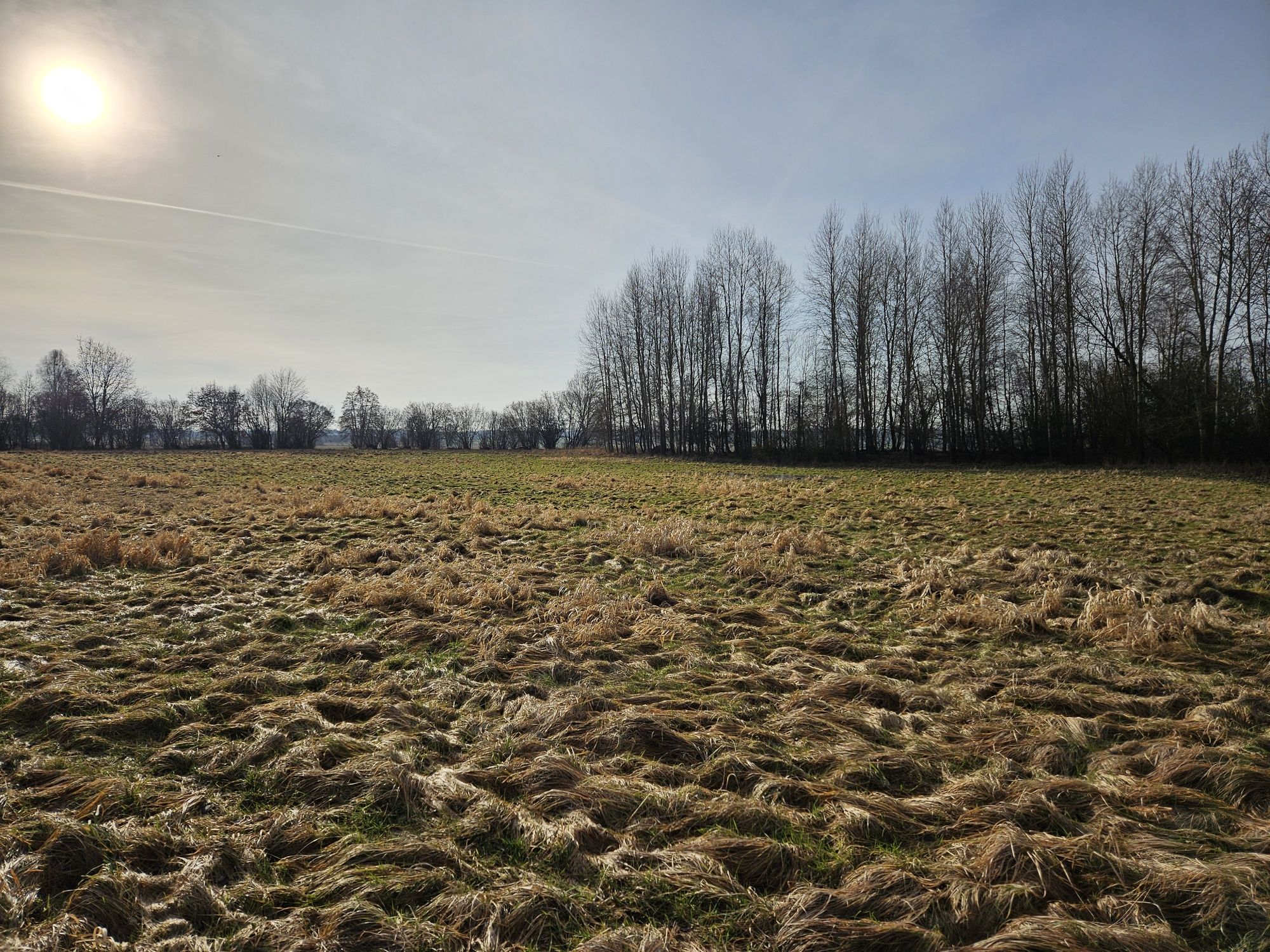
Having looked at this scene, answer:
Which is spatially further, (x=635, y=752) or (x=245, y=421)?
(x=245, y=421)

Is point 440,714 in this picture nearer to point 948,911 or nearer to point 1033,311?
point 948,911

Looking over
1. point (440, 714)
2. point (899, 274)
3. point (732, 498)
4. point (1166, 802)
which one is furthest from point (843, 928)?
point (899, 274)

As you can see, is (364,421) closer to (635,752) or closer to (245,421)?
(245,421)

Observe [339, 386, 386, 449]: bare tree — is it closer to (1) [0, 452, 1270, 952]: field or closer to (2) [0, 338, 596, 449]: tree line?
(2) [0, 338, 596, 449]: tree line

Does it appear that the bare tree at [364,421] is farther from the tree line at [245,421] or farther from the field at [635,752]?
the field at [635,752]

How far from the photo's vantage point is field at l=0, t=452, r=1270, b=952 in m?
2.49

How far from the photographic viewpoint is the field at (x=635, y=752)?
2492 millimetres

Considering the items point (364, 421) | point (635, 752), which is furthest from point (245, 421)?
point (635, 752)

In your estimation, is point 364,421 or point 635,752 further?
point 364,421

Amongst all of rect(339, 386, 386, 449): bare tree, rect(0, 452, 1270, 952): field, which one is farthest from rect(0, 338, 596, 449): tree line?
rect(0, 452, 1270, 952): field

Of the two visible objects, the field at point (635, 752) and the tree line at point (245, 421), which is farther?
the tree line at point (245, 421)

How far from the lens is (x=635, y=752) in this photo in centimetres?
394

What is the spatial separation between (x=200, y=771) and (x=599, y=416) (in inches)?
2695

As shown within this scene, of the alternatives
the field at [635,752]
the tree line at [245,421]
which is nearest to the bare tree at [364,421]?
the tree line at [245,421]
